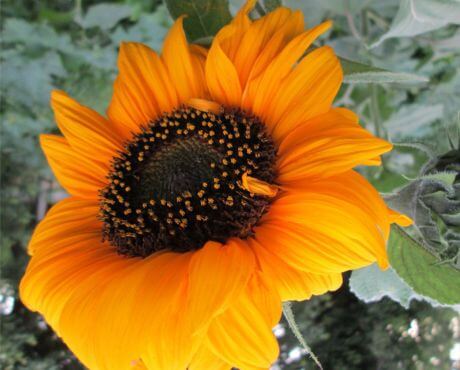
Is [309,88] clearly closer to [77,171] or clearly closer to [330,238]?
[330,238]

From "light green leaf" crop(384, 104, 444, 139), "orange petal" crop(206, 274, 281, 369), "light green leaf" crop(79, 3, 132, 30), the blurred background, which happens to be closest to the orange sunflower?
"orange petal" crop(206, 274, 281, 369)

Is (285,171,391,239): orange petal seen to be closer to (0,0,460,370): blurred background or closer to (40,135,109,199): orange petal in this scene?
(0,0,460,370): blurred background

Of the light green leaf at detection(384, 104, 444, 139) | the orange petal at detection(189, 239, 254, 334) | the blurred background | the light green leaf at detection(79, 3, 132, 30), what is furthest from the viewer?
the light green leaf at detection(79, 3, 132, 30)

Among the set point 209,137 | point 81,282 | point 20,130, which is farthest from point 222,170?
point 20,130

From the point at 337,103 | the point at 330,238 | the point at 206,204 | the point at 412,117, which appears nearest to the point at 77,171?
the point at 206,204

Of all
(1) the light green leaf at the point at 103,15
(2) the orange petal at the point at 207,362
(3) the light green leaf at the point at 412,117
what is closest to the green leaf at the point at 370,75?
(2) the orange petal at the point at 207,362
